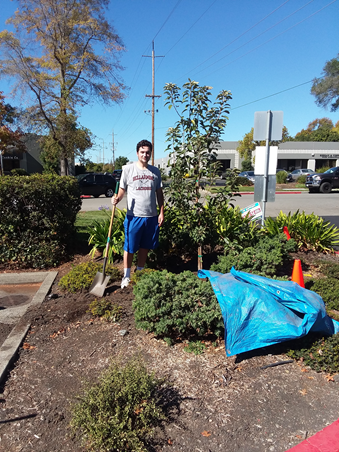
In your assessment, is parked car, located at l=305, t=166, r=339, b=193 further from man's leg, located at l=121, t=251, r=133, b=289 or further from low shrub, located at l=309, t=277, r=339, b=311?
man's leg, located at l=121, t=251, r=133, b=289

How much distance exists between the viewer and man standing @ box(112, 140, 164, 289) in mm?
4289

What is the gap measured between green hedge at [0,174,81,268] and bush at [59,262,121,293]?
4.26 feet

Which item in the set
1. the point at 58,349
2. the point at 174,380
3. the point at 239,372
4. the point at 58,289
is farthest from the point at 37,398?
the point at 58,289

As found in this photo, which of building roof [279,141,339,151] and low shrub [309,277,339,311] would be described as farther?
building roof [279,141,339,151]

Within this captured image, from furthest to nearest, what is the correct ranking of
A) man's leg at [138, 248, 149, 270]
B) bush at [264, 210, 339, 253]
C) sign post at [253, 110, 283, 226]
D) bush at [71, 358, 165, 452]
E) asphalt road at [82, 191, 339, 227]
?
asphalt road at [82, 191, 339, 227] < bush at [264, 210, 339, 253] < sign post at [253, 110, 283, 226] < man's leg at [138, 248, 149, 270] < bush at [71, 358, 165, 452]

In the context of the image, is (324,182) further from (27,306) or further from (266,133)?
(27,306)

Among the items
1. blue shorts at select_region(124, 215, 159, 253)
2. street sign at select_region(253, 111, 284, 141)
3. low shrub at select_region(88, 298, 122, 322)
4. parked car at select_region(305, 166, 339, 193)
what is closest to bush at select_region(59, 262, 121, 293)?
blue shorts at select_region(124, 215, 159, 253)

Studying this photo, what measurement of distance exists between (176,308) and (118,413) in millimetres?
1135

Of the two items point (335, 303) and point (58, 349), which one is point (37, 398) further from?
point (335, 303)

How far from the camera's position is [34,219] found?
5.54m

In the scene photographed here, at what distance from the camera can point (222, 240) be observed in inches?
204

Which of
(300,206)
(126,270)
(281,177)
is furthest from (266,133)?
(281,177)

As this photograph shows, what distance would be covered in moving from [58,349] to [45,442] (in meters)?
1.10

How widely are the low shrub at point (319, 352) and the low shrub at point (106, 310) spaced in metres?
1.70
